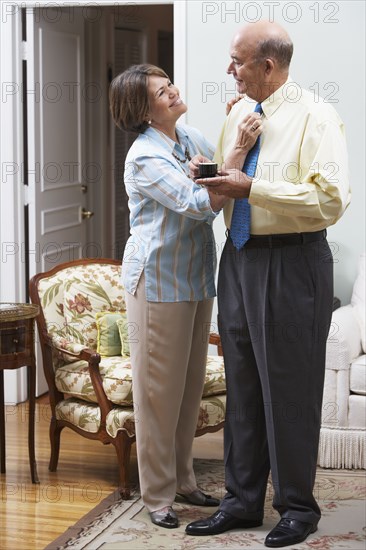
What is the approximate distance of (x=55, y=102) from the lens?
18.8 ft

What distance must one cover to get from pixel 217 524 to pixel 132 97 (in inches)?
61.1

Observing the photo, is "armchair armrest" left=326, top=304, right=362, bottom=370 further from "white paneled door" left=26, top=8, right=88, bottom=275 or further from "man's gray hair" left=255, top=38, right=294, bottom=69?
"white paneled door" left=26, top=8, right=88, bottom=275

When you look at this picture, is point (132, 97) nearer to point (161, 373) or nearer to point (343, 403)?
point (161, 373)

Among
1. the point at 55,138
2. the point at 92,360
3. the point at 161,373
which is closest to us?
the point at 161,373

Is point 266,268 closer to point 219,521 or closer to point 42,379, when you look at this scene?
point 219,521

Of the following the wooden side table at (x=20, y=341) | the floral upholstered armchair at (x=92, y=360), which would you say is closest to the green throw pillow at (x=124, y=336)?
the floral upholstered armchair at (x=92, y=360)

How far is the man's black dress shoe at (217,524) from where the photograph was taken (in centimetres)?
364

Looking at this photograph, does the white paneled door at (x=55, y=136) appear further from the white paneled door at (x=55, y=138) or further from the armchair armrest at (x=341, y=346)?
the armchair armrest at (x=341, y=346)

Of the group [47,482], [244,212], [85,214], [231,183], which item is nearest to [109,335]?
[47,482]

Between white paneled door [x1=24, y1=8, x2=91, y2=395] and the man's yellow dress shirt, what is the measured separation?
92.4 inches

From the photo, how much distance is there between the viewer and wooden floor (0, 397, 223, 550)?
3738 mm

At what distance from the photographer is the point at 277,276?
3391mm

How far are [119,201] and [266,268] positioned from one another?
3.99 m

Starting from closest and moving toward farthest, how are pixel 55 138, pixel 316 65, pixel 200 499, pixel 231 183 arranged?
pixel 231 183 < pixel 200 499 < pixel 316 65 < pixel 55 138
